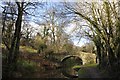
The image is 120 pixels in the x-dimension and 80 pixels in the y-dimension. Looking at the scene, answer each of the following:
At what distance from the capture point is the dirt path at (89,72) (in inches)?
294

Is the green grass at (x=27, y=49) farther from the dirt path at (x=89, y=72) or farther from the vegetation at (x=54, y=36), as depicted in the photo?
the dirt path at (x=89, y=72)

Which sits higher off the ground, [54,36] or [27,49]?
[54,36]

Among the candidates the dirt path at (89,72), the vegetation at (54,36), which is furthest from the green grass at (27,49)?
the dirt path at (89,72)

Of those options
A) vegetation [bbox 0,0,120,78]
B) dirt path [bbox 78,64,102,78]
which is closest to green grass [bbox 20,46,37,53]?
vegetation [bbox 0,0,120,78]

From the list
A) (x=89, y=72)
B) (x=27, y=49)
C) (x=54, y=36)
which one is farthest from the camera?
(x=54, y=36)

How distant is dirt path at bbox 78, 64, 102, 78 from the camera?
747cm

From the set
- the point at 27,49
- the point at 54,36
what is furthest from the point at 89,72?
the point at 27,49

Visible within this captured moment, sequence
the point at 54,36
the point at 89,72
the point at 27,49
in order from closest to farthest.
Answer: the point at 89,72, the point at 27,49, the point at 54,36

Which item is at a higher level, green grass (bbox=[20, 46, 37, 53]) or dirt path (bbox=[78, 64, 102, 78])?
green grass (bbox=[20, 46, 37, 53])

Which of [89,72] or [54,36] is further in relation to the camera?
[54,36]

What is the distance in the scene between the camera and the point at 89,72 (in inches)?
306

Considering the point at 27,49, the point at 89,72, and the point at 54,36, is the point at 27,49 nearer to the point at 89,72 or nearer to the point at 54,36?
the point at 54,36

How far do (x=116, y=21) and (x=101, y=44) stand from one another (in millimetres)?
1356

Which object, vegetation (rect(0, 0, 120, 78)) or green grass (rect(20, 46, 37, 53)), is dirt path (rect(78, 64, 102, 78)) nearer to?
vegetation (rect(0, 0, 120, 78))
